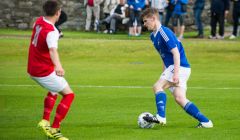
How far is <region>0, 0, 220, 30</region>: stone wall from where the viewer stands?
43188 millimetres

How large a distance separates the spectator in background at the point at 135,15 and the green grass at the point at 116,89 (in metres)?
0.90

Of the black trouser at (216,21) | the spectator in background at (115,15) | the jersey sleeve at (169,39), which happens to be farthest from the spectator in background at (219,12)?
the jersey sleeve at (169,39)

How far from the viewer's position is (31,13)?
142 ft

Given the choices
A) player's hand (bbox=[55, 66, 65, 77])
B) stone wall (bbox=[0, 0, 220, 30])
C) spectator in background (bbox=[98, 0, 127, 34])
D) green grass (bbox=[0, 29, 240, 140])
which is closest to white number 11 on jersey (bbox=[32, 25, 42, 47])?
player's hand (bbox=[55, 66, 65, 77])

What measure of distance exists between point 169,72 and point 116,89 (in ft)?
23.4

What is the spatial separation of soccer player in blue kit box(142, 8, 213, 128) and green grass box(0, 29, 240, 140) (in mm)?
258

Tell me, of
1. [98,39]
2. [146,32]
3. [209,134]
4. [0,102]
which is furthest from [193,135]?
[146,32]

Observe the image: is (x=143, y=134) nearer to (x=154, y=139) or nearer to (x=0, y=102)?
(x=154, y=139)

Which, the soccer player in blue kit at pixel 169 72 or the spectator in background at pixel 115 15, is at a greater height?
the soccer player in blue kit at pixel 169 72

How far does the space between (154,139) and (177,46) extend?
211 cm

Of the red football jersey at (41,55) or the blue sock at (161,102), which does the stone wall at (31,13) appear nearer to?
the blue sock at (161,102)

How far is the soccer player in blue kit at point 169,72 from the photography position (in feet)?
49.0

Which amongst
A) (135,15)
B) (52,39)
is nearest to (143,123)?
(52,39)

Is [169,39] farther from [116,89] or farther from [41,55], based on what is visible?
[116,89]
